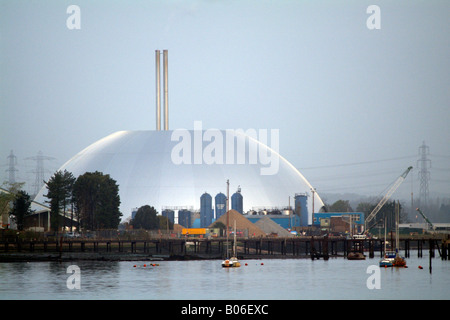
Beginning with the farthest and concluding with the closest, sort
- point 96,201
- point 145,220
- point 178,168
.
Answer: point 178,168
point 145,220
point 96,201

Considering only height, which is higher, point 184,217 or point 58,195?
point 58,195

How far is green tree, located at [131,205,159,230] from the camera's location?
507 ft

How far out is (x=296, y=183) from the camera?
632ft

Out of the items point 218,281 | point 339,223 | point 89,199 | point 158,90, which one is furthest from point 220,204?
point 218,281

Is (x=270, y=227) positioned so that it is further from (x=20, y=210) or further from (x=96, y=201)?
(x=20, y=210)

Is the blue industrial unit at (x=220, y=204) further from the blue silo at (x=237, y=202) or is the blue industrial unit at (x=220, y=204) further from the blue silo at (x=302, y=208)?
the blue silo at (x=302, y=208)

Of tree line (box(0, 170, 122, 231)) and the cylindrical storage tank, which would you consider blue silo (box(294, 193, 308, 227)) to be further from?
tree line (box(0, 170, 122, 231))

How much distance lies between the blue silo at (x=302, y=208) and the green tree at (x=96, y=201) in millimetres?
53781

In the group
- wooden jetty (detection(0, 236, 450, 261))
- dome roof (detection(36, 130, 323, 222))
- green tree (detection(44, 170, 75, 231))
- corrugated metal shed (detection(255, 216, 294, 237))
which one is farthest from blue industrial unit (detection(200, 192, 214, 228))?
green tree (detection(44, 170, 75, 231))

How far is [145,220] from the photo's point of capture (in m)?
155

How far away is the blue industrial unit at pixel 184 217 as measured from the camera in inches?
6467

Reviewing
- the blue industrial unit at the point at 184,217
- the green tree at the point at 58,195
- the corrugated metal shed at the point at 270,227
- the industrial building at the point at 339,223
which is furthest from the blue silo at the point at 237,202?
the green tree at the point at 58,195

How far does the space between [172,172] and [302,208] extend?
33016 mm
